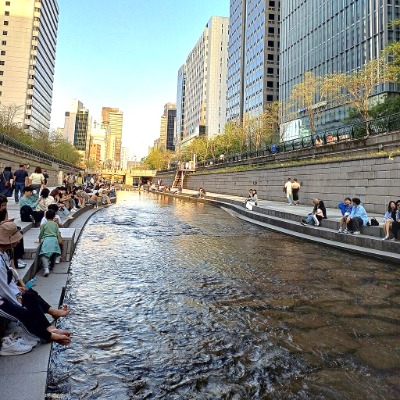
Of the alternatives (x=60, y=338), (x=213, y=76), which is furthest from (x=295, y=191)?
(x=213, y=76)

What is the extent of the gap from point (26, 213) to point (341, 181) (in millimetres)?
17597

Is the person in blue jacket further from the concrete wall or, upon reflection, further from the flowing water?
the concrete wall

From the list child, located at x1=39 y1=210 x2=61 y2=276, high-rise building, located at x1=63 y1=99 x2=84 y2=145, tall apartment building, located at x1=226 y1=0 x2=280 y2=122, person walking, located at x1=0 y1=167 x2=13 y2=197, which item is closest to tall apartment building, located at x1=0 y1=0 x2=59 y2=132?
tall apartment building, located at x1=226 y1=0 x2=280 y2=122

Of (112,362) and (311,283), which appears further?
(311,283)

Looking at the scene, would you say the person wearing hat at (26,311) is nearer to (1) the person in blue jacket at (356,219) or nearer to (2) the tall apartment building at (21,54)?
(1) the person in blue jacket at (356,219)

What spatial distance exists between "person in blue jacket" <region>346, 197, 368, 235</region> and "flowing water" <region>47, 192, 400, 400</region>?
246 cm

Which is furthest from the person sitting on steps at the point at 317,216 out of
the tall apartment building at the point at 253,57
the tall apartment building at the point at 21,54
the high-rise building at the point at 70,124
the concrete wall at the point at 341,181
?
the high-rise building at the point at 70,124

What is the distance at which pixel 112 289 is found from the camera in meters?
5.69

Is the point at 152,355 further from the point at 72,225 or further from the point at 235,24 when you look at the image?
the point at 235,24

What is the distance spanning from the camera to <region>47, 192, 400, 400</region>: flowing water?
9.83ft

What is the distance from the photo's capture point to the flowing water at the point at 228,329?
300cm

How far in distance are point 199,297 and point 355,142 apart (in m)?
18.7

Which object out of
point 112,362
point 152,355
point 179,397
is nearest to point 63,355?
point 112,362

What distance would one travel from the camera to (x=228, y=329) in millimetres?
4207
